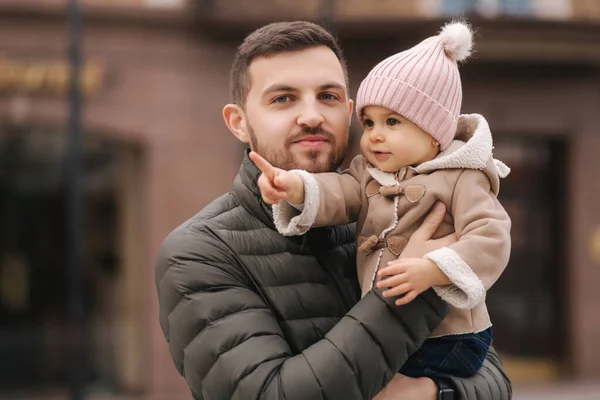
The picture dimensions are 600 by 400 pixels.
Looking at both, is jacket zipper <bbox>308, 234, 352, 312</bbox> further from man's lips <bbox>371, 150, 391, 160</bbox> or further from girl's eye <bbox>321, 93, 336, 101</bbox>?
girl's eye <bbox>321, 93, 336, 101</bbox>

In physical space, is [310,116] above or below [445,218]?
above

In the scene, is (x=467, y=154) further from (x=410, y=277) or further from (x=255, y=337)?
(x=255, y=337)

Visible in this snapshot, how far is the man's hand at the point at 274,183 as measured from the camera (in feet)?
7.82

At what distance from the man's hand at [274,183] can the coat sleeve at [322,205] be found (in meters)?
0.05

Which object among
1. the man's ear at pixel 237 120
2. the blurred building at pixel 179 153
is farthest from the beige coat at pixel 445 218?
the blurred building at pixel 179 153

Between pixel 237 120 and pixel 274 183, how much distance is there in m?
0.54

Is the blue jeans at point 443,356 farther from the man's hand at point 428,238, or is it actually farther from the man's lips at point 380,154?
the man's lips at point 380,154

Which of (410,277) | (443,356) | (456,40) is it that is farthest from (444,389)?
(456,40)

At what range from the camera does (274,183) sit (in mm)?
2400

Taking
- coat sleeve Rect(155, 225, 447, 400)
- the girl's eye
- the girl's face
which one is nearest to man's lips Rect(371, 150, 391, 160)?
the girl's face

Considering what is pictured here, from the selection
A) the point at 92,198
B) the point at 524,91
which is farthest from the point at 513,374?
the point at 92,198

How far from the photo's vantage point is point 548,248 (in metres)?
13.9

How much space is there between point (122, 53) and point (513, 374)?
7206 millimetres

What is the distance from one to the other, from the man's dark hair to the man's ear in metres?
0.04
